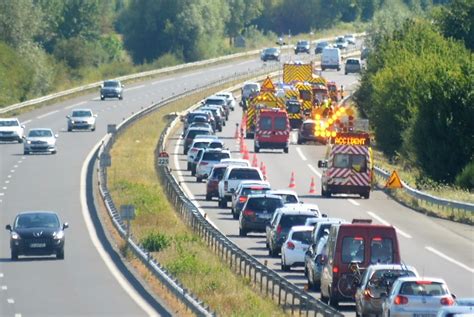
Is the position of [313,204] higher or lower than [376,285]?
lower

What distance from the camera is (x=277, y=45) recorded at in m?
169

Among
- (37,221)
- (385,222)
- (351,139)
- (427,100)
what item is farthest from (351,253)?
(427,100)

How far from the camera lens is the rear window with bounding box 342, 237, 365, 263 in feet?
99.9

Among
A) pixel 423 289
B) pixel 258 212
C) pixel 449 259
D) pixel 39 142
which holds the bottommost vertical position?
pixel 39 142

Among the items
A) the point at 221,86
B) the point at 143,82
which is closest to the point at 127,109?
the point at 221,86

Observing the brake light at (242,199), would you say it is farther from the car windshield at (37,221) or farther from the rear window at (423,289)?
the rear window at (423,289)

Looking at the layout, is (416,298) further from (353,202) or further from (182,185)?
(182,185)

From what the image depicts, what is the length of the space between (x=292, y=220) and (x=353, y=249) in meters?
10.3

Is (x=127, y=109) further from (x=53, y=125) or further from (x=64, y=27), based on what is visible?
(x=64, y=27)

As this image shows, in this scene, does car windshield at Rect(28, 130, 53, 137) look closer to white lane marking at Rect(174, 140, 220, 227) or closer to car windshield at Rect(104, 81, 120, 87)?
white lane marking at Rect(174, 140, 220, 227)

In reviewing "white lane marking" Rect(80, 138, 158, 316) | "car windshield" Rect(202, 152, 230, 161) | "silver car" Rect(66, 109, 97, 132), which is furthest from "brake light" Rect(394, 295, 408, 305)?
"silver car" Rect(66, 109, 97, 132)

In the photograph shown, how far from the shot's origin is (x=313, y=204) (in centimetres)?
5153

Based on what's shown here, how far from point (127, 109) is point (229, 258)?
6234cm

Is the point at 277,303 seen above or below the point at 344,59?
above
